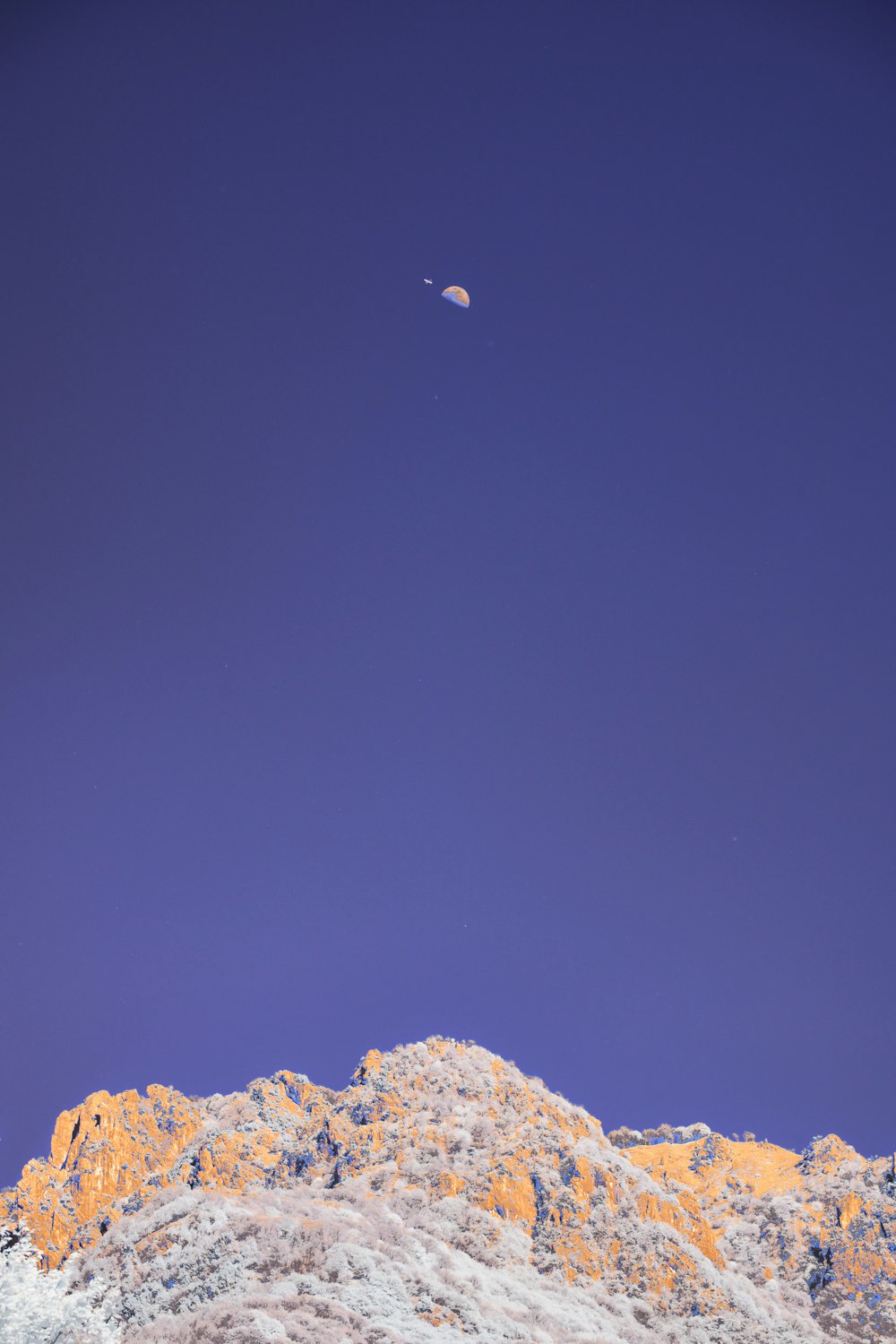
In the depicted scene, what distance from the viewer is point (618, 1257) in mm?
55344

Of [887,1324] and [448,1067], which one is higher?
[448,1067]

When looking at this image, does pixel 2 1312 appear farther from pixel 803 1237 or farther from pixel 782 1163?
pixel 782 1163

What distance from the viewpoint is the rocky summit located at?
39.0 meters

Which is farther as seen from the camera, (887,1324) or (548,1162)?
(548,1162)

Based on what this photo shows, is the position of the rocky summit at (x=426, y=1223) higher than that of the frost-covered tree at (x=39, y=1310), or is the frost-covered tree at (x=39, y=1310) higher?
the rocky summit at (x=426, y=1223)

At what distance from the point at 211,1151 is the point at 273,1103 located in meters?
11.4

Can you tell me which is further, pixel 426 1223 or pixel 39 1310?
pixel 426 1223

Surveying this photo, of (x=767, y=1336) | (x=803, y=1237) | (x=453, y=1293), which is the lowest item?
(x=453, y=1293)

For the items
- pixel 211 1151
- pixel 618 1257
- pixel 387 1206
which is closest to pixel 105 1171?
pixel 211 1151

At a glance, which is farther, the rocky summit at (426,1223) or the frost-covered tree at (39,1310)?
the rocky summit at (426,1223)

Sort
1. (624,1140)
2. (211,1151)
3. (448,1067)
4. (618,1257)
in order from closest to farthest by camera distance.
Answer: (618,1257) → (211,1151) → (448,1067) → (624,1140)

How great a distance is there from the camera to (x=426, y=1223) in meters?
53.7

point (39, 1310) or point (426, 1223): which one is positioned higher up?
point (426, 1223)

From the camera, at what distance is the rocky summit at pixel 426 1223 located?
39031mm
